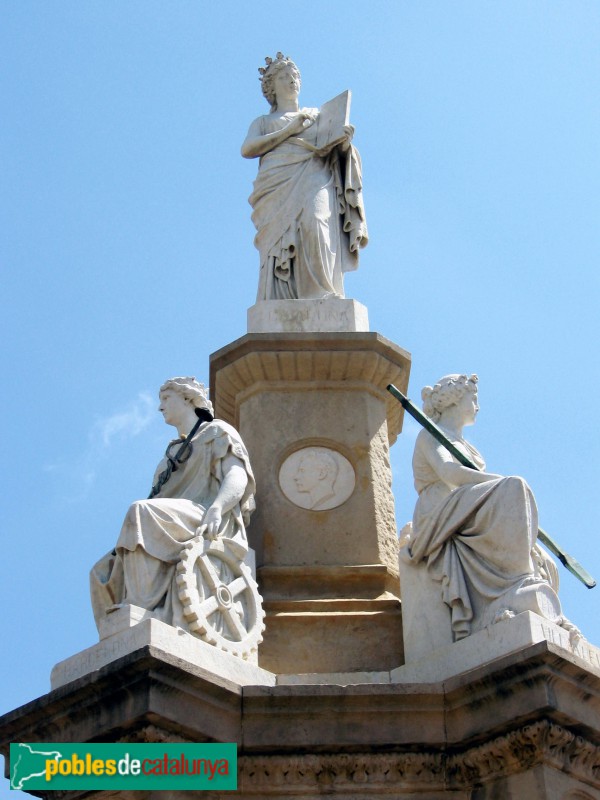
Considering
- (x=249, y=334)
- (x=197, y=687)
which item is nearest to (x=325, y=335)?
(x=249, y=334)

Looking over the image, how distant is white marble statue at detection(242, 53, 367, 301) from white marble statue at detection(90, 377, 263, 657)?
2651 mm

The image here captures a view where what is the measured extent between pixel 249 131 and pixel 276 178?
755 mm

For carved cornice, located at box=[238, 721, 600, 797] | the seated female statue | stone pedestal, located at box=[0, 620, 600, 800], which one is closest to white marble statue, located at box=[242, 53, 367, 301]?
the seated female statue

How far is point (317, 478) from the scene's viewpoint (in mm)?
13039

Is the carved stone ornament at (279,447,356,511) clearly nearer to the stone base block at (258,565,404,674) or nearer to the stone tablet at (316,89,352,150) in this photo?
the stone base block at (258,565,404,674)

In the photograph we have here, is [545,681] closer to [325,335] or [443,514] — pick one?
[443,514]

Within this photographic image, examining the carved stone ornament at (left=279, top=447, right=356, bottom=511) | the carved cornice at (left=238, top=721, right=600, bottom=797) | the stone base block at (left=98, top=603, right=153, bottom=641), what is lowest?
the carved cornice at (left=238, top=721, right=600, bottom=797)

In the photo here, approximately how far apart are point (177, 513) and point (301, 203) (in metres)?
4.26

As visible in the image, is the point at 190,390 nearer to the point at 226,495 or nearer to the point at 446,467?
the point at 226,495

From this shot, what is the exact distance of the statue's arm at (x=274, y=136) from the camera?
49.5 feet

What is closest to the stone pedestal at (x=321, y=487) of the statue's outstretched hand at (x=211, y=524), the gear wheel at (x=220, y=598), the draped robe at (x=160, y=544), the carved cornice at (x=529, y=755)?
the gear wheel at (x=220, y=598)

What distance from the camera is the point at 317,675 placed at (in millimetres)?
11570

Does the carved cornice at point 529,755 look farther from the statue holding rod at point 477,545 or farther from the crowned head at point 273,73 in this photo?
the crowned head at point 273,73

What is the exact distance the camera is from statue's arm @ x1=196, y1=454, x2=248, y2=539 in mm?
11344
